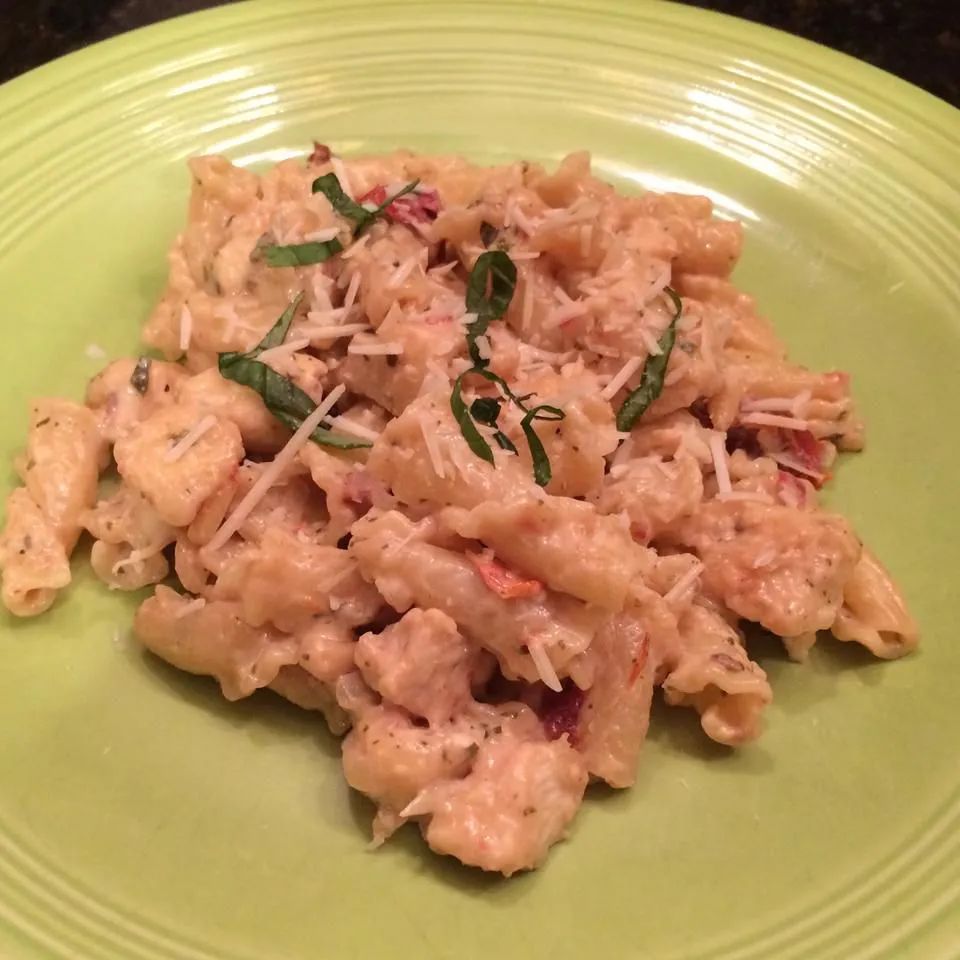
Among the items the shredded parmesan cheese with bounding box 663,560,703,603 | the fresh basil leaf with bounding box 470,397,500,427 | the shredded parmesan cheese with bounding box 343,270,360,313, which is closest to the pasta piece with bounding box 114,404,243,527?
the shredded parmesan cheese with bounding box 343,270,360,313

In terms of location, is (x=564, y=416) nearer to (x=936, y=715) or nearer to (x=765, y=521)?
(x=765, y=521)

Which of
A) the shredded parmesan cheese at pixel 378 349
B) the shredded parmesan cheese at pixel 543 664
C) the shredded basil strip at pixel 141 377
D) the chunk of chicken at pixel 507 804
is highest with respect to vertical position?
the shredded parmesan cheese at pixel 378 349

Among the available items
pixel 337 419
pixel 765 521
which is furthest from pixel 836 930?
Answer: pixel 337 419

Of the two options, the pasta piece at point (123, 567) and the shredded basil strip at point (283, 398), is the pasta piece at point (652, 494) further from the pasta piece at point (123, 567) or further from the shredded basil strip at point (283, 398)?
the pasta piece at point (123, 567)

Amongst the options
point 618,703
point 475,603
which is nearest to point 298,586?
point 475,603

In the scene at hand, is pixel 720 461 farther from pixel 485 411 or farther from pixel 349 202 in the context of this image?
pixel 349 202

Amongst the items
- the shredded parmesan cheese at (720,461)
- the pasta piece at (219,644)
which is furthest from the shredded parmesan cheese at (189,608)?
the shredded parmesan cheese at (720,461)
